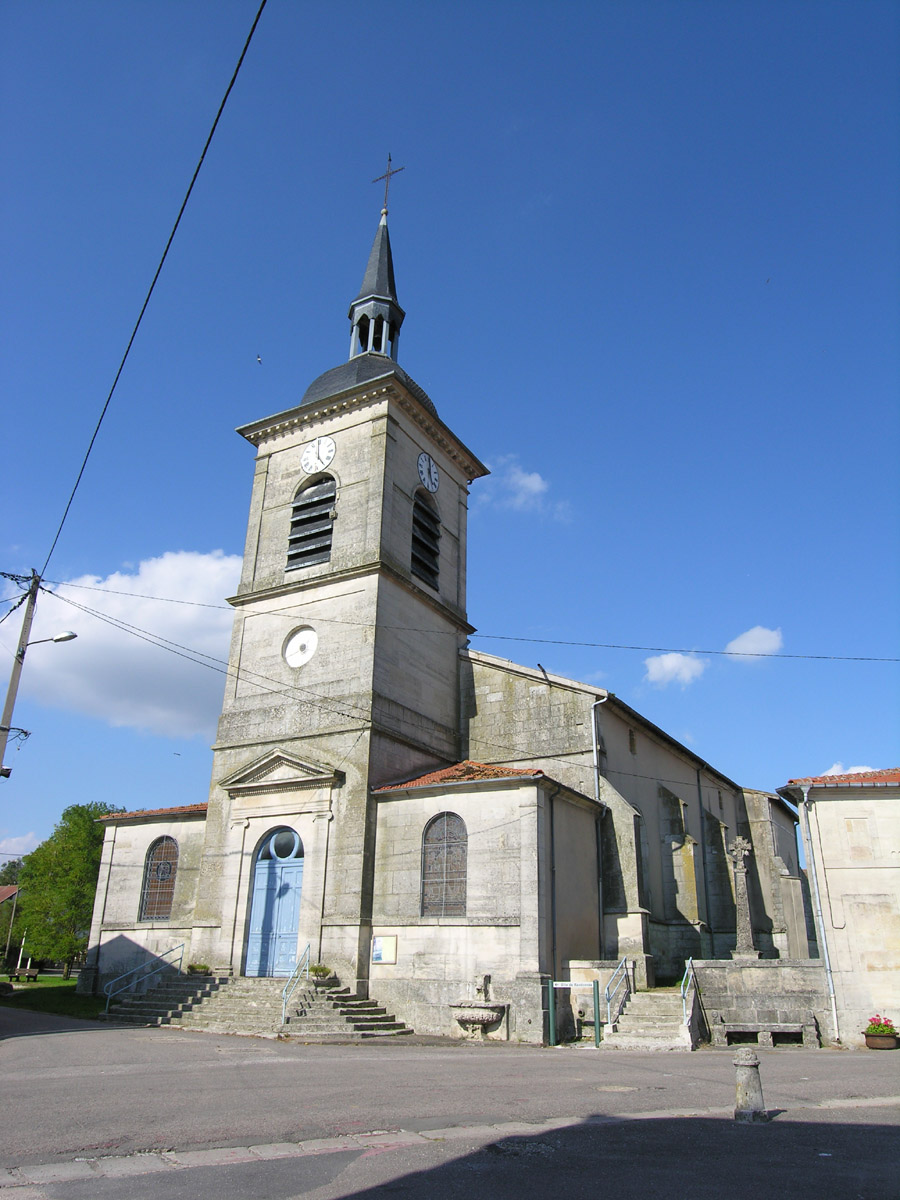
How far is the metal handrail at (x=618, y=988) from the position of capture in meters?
16.1

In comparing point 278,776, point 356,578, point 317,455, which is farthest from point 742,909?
point 317,455

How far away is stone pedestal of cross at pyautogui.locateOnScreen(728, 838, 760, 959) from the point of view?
1845cm

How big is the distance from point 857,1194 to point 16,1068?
9914mm

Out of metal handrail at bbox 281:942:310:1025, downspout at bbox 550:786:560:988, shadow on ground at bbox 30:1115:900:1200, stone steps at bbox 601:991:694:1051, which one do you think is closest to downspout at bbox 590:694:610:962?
downspout at bbox 550:786:560:988

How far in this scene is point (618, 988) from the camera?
16.5 meters

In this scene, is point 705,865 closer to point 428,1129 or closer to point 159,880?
point 159,880

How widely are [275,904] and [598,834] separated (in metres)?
7.95

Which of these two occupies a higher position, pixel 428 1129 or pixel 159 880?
pixel 159 880

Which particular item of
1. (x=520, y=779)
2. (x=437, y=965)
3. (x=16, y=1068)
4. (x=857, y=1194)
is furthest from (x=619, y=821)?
(x=857, y=1194)

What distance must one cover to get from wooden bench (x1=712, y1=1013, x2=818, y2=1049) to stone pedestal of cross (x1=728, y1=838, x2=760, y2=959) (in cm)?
230

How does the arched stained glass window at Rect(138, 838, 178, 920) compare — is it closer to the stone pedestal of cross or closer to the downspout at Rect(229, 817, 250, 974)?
the downspout at Rect(229, 817, 250, 974)

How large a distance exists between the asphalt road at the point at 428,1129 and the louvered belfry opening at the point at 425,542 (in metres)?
14.6

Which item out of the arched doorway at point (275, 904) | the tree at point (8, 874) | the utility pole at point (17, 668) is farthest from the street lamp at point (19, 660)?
the tree at point (8, 874)

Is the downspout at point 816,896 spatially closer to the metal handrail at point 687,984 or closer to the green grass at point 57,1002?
the metal handrail at point 687,984
